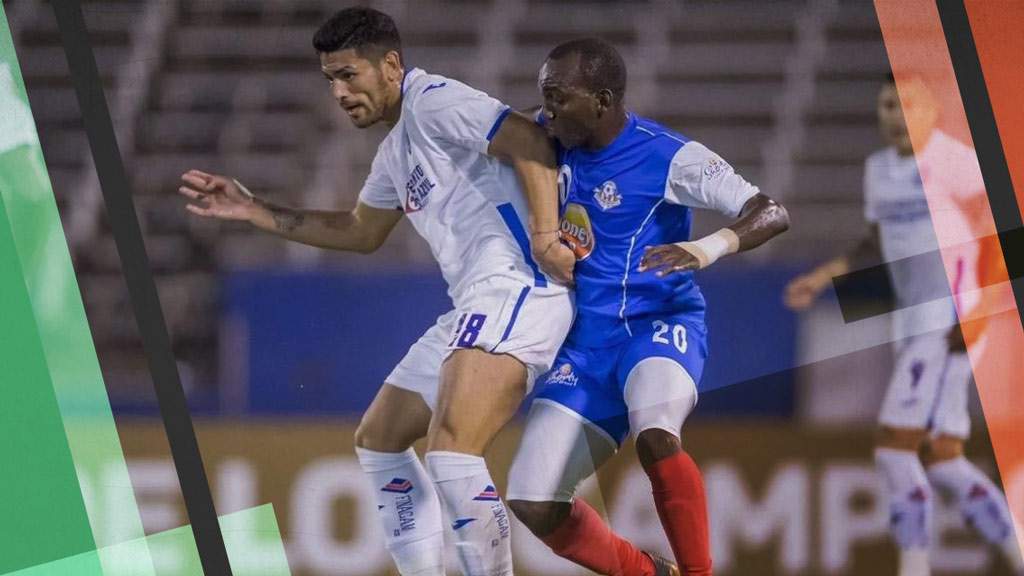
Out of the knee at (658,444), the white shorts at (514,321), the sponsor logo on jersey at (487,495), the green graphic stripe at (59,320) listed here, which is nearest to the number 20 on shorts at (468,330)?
the white shorts at (514,321)

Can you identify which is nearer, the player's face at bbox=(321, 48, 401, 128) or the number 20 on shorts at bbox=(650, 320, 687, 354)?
the number 20 on shorts at bbox=(650, 320, 687, 354)

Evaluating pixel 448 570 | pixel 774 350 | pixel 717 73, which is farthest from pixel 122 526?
pixel 717 73

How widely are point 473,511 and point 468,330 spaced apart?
0.36m

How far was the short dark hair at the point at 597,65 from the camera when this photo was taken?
90.9 inches

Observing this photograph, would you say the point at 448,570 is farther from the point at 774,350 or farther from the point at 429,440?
the point at 774,350

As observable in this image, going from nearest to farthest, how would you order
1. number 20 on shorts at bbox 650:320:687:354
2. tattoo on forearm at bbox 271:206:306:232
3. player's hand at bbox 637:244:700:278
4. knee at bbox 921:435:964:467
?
player's hand at bbox 637:244:700:278 < number 20 on shorts at bbox 650:320:687:354 < tattoo on forearm at bbox 271:206:306:232 < knee at bbox 921:435:964:467

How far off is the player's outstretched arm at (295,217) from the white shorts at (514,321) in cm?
37

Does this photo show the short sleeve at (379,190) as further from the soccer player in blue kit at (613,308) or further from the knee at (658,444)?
the knee at (658,444)

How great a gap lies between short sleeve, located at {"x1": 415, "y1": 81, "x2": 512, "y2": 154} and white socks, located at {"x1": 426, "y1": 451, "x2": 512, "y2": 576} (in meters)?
0.65

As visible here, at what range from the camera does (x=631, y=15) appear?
9.19ft

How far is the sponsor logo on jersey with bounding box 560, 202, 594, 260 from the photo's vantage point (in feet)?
7.85

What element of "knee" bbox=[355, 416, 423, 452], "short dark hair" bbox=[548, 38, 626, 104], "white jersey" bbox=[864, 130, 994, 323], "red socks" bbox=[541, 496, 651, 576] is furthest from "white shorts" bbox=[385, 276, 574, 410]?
"white jersey" bbox=[864, 130, 994, 323]

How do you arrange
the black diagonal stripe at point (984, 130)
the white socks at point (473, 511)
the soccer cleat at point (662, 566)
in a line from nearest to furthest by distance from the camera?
the white socks at point (473, 511), the soccer cleat at point (662, 566), the black diagonal stripe at point (984, 130)

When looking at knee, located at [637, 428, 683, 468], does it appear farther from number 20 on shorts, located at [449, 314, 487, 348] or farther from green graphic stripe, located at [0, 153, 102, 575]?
green graphic stripe, located at [0, 153, 102, 575]
